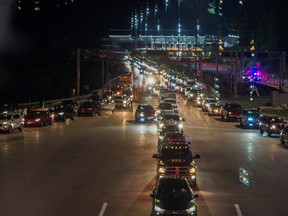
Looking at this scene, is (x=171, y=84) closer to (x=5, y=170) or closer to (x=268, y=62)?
(x=268, y=62)

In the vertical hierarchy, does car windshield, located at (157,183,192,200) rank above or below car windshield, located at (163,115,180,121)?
below

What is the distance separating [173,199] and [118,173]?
883cm

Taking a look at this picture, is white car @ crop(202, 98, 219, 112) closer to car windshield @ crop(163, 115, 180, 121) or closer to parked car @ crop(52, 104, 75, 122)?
parked car @ crop(52, 104, 75, 122)

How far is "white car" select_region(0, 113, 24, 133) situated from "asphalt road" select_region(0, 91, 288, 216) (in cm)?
98

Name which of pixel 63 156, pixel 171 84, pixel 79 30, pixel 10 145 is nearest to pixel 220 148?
pixel 63 156

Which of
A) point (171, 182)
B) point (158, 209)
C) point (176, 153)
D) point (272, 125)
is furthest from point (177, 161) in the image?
point (272, 125)

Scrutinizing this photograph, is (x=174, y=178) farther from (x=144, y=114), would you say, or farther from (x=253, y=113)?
(x=144, y=114)

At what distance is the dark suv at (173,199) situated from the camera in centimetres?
1277

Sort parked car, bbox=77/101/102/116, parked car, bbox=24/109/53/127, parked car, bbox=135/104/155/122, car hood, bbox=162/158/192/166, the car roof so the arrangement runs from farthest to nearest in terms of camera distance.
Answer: parked car, bbox=77/101/102/116 < parked car, bbox=135/104/155/122 < parked car, bbox=24/109/53/127 < car hood, bbox=162/158/192/166 < the car roof

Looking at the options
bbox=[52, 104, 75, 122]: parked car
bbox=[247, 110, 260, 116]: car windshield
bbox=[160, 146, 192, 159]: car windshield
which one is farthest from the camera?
bbox=[52, 104, 75, 122]: parked car

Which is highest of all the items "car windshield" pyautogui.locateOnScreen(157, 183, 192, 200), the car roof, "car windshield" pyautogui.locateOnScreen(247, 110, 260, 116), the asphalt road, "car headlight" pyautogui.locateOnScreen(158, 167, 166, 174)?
"car windshield" pyautogui.locateOnScreen(247, 110, 260, 116)

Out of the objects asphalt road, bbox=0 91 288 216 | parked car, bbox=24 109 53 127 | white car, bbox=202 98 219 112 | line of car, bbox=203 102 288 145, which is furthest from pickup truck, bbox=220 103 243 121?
parked car, bbox=24 109 53 127

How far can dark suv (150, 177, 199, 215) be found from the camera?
503 inches

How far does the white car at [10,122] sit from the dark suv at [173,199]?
28173 millimetres
